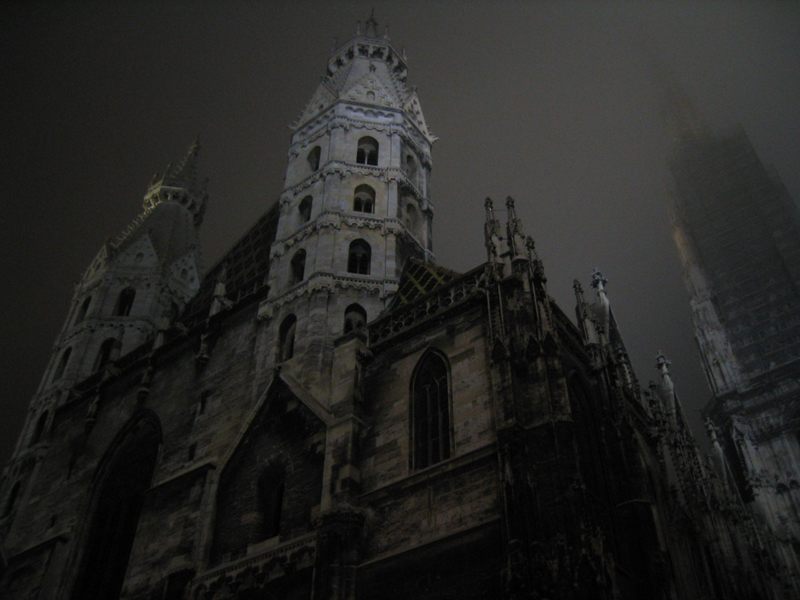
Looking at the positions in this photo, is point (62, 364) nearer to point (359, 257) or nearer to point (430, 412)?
point (359, 257)

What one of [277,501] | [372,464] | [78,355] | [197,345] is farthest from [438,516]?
[78,355]

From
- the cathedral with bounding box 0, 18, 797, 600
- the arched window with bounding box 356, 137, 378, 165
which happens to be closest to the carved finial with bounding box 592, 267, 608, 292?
the cathedral with bounding box 0, 18, 797, 600

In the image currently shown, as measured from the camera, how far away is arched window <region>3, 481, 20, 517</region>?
28.5m

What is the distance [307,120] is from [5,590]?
63.6ft

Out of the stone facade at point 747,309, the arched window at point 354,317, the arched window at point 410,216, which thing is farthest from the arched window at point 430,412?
the stone facade at point 747,309

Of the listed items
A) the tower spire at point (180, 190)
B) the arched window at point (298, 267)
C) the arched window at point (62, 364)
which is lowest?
the arched window at point (298, 267)

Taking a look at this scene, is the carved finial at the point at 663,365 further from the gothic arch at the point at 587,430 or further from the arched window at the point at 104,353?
the arched window at the point at 104,353

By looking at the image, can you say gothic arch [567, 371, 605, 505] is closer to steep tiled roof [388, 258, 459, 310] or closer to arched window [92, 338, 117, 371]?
steep tiled roof [388, 258, 459, 310]

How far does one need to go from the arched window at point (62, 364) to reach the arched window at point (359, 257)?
598 inches

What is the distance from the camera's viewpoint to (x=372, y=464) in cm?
1811

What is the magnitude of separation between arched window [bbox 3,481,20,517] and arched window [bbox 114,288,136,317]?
28.0ft

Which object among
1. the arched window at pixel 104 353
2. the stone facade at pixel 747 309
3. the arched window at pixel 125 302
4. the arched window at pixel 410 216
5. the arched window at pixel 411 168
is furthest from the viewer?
the stone facade at pixel 747 309

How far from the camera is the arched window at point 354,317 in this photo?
22781 millimetres

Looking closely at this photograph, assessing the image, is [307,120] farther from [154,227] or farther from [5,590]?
[5,590]
